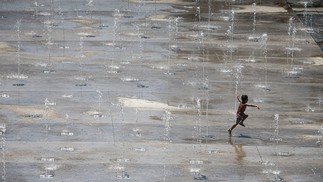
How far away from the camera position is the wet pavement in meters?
19.8

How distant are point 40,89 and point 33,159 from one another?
204 inches

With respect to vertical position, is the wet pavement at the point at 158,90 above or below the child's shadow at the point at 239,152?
above

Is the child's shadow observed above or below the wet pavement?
below

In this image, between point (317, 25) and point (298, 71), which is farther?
point (317, 25)

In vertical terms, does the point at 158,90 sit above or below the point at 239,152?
above

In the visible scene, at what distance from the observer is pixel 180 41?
2994 cm

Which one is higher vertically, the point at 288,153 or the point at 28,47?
the point at 28,47

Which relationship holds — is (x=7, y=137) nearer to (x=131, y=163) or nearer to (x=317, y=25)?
(x=131, y=163)

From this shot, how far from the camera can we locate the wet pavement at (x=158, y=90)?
779 inches

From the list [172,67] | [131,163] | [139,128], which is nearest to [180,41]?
[172,67]

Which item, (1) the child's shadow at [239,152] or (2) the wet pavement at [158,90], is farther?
(1) the child's shadow at [239,152]

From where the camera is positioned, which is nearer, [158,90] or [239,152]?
[239,152]

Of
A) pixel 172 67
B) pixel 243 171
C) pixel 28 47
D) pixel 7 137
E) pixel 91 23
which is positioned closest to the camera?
pixel 243 171

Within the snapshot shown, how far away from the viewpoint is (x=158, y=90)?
2495 cm
